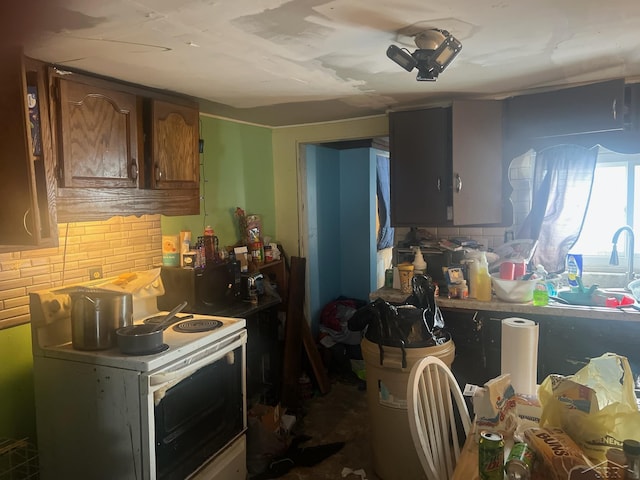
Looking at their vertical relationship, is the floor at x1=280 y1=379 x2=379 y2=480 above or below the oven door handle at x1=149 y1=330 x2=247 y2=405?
below

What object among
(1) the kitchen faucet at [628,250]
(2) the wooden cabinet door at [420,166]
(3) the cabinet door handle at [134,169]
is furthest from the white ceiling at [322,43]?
(1) the kitchen faucet at [628,250]

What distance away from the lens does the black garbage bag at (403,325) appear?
2.52 m

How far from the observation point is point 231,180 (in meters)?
3.50

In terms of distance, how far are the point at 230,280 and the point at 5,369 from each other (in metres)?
1.28

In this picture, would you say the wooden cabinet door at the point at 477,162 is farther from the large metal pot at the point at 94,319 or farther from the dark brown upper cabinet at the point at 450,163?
the large metal pot at the point at 94,319

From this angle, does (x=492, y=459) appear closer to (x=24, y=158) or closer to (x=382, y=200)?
(x=24, y=158)

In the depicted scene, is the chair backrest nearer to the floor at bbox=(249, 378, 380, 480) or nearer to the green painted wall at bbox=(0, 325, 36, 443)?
the floor at bbox=(249, 378, 380, 480)

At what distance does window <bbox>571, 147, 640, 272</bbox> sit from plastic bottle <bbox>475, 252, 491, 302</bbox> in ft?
2.39

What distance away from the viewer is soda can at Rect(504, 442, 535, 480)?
1.21m

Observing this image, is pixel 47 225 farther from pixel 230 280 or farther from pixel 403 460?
pixel 403 460

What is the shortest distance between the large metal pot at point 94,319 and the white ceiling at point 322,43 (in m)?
1.03

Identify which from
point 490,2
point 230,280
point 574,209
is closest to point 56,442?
point 230,280

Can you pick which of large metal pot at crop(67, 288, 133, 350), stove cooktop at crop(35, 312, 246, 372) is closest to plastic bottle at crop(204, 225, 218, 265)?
stove cooktop at crop(35, 312, 246, 372)

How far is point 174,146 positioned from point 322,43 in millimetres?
1112
